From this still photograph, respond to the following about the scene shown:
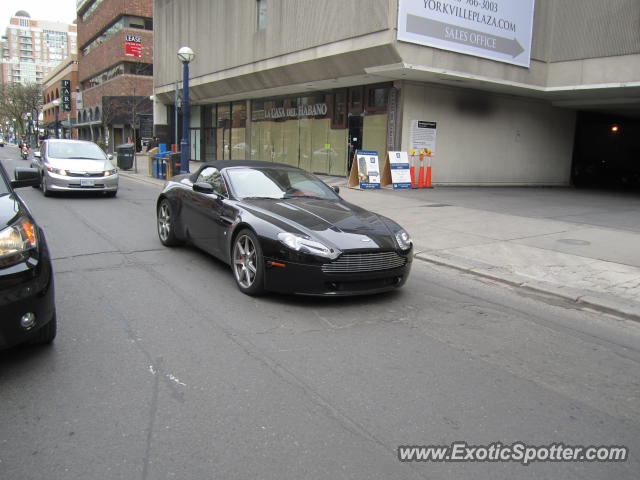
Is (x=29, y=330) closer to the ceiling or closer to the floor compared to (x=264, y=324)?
closer to the ceiling

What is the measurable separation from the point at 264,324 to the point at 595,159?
1286 inches

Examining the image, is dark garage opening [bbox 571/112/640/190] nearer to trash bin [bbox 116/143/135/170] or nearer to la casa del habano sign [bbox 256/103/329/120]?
la casa del habano sign [bbox 256/103/329/120]

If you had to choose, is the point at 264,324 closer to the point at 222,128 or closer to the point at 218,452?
the point at 218,452

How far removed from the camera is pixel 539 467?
9.15 ft

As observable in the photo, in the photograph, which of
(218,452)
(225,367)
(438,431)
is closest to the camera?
(218,452)

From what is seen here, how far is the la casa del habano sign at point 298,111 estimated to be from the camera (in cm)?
2369

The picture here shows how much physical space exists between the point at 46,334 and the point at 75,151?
11.9m

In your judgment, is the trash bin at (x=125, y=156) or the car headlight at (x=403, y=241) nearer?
the car headlight at (x=403, y=241)

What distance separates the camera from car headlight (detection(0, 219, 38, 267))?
3389 millimetres

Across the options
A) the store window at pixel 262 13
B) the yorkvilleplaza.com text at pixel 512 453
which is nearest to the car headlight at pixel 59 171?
the store window at pixel 262 13

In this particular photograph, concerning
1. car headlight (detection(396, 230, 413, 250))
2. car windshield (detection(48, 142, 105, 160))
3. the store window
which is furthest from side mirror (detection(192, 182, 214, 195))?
the store window

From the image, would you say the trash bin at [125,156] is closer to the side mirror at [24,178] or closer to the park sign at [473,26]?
the park sign at [473,26]

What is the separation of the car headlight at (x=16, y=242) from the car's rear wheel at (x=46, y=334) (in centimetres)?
55

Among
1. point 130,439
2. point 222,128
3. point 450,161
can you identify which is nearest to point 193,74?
A: point 222,128
